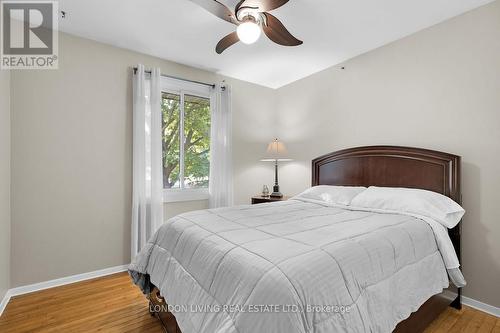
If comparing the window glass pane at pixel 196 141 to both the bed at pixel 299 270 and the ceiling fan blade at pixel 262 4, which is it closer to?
the bed at pixel 299 270

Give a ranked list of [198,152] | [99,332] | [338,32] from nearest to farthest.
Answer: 1. [99,332]
2. [338,32]
3. [198,152]

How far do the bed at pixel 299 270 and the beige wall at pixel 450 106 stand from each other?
203 mm

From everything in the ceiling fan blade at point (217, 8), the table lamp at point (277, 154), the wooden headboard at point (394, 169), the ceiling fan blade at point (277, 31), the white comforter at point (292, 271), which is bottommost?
the white comforter at point (292, 271)

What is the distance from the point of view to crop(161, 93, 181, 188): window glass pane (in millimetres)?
3348

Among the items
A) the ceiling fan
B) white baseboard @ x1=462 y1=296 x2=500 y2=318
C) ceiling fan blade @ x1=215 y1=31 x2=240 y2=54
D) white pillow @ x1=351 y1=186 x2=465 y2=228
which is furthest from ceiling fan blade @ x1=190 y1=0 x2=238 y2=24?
white baseboard @ x1=462 y1=296 x2=500 y2=318

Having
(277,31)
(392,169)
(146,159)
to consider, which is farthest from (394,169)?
(146,159)

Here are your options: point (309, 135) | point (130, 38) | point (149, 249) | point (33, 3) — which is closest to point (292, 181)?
point (309, 135)

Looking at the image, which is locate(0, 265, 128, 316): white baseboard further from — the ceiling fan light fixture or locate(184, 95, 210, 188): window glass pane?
the ceiling fan light fixture

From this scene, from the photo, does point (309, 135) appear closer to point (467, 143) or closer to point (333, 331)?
point (467, 143)

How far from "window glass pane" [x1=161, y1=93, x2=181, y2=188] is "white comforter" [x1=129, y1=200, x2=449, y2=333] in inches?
61.3

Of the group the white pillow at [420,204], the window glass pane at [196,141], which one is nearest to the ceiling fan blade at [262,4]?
the white pillow at [420,204]

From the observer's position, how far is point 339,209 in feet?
7.88

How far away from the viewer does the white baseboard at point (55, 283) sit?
227cm

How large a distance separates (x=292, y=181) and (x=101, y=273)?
9.13ft
